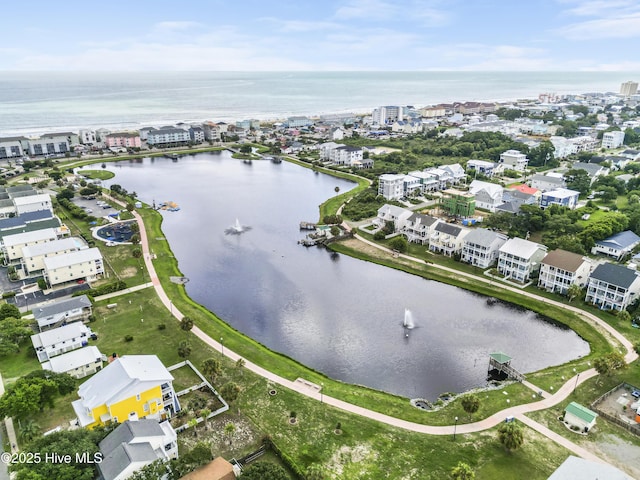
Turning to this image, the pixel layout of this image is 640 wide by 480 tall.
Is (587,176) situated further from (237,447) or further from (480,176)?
(237,447)

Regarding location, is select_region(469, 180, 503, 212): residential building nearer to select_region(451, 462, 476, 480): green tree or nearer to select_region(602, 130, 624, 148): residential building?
select_region(451, 462, 476, 480): green tree

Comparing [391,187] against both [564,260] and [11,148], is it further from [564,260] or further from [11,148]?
[11,148]

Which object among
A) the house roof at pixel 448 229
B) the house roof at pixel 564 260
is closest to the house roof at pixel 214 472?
the house roof at pixel 564 260

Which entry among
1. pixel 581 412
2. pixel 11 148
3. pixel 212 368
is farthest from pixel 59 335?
pixel 11 148

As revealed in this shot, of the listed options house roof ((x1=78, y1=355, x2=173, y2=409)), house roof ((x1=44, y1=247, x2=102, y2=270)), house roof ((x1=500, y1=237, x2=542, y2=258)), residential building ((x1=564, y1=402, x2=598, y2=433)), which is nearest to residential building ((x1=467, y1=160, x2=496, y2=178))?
house roof ((x1=500, y1=237, x2=542, y2=258))

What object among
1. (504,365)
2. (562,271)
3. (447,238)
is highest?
(447,238)

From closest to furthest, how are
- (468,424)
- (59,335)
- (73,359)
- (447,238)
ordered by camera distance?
(468,424)
(73,359)
(59,335)
(447,238)

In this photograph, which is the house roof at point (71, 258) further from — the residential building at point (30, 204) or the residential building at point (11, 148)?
the residential building at point (11, 148)
